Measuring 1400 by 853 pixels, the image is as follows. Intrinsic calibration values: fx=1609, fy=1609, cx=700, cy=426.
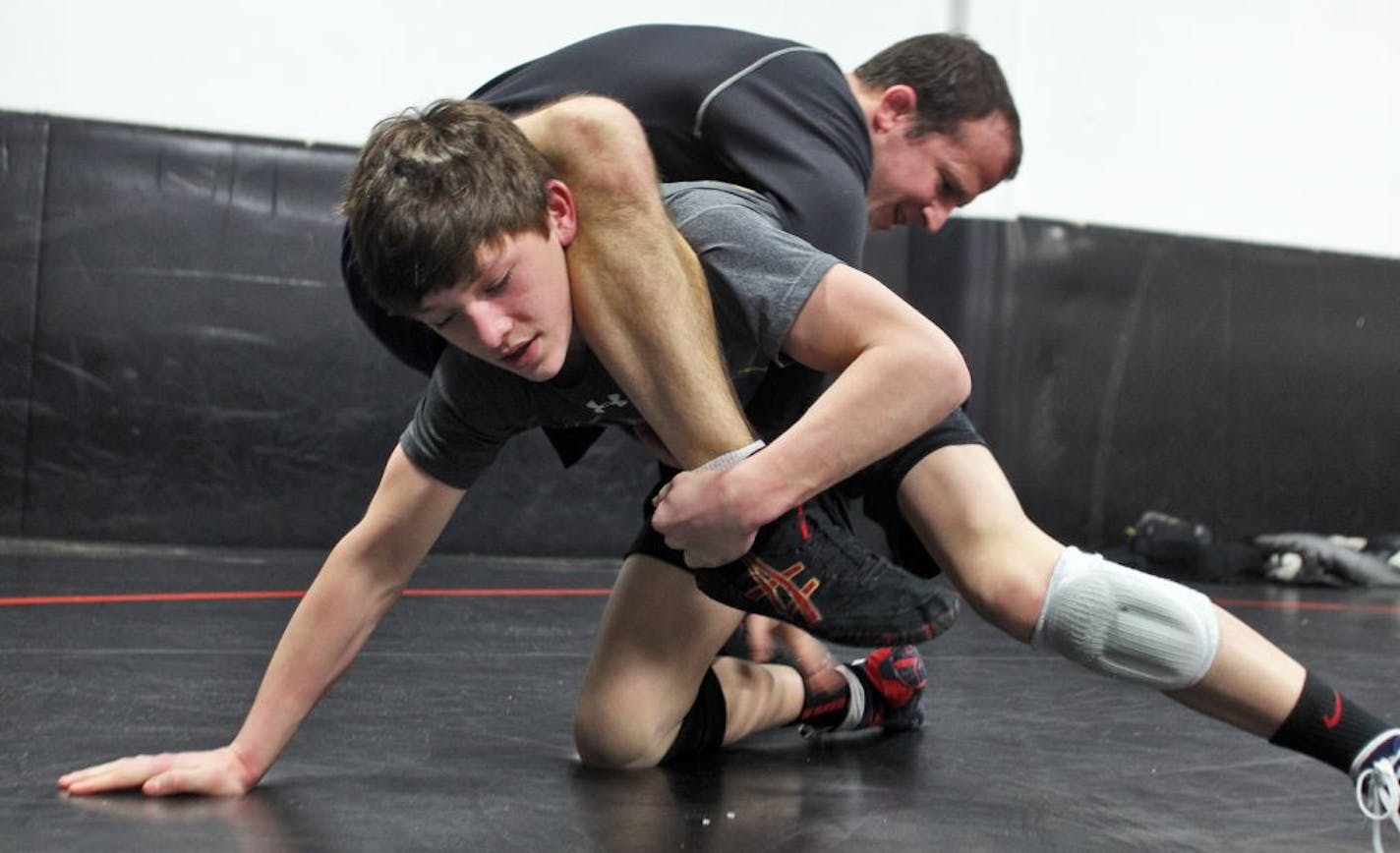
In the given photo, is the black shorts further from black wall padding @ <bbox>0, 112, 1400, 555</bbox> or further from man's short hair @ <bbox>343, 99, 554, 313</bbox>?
black wall padding @ <bbox>0, 112, 1400, 555</bbox>

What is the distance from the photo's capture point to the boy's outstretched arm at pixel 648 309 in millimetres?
1490

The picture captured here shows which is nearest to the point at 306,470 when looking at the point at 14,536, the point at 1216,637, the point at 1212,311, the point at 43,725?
the point at 14,536

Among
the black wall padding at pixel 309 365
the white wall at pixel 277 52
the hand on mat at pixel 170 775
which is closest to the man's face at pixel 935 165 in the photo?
the hand on mat at pixel 170 775

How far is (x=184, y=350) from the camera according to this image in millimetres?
4082

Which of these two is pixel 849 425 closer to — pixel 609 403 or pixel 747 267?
pixel 747 267

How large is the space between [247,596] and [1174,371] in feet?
9.24

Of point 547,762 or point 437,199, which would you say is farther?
point 547,762

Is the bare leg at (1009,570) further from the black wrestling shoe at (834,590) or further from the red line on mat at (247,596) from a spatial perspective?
the red line on mat at (247,596)

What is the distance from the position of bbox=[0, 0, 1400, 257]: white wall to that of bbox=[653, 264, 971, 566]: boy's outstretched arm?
3.07m

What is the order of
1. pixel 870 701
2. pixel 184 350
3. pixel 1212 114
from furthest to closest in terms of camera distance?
pixel 1212 114 < pixel 184 350 < pixel 870 701

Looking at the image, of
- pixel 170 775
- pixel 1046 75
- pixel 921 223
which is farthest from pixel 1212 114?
pixel 170 775

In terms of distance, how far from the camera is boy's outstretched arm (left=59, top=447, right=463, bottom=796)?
1.58 meters

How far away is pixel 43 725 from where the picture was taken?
6.21 ft

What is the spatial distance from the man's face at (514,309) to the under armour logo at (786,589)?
0.27m
